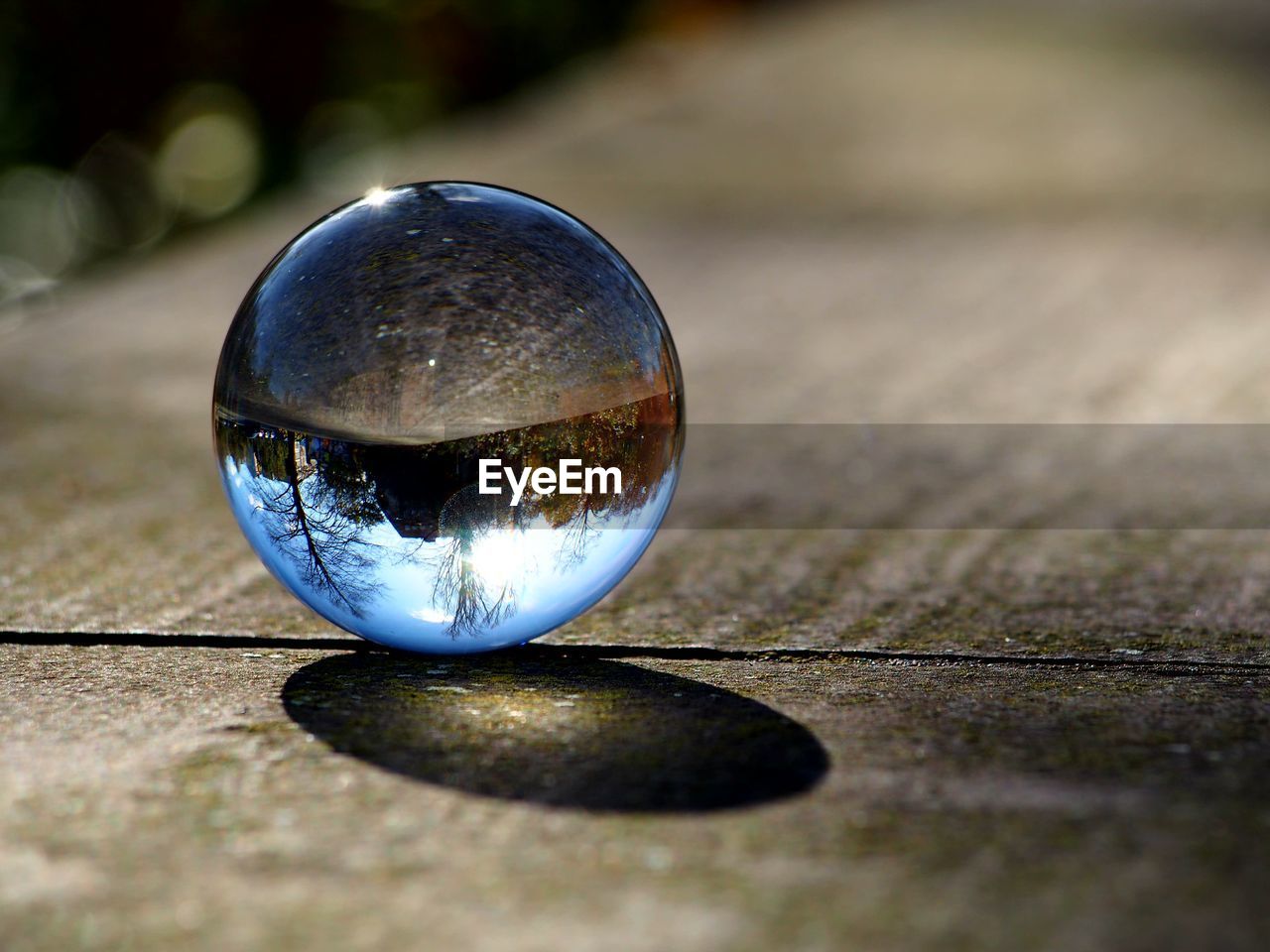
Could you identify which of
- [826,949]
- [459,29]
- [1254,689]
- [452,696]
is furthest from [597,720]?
[459,29]

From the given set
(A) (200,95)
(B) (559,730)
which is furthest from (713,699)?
(A) (200,95)

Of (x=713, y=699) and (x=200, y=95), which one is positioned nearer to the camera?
(x=713, y=699)

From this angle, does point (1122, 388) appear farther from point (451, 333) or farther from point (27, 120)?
point (27, 120)

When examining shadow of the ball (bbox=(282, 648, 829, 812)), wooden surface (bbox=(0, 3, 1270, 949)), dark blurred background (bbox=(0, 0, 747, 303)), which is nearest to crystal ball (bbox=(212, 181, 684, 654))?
shadow of the ball (bbox=(282, 648, 829, 812))

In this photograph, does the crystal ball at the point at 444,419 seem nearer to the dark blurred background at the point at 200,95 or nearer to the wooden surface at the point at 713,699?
the wooden surface at the point at 713,699

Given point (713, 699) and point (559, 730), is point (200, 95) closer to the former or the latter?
point (713, 699)

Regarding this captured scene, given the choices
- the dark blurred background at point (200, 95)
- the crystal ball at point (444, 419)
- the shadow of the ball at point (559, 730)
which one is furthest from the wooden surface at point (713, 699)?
the dark blurred background at point (200, 95)

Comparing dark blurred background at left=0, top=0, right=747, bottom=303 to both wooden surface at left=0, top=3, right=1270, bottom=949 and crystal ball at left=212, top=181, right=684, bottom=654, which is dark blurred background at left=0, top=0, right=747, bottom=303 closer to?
wooden surface at left=0, top=3, right=1270, bottom=949

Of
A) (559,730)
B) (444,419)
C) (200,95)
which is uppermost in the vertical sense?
(200,95)
